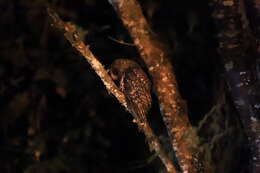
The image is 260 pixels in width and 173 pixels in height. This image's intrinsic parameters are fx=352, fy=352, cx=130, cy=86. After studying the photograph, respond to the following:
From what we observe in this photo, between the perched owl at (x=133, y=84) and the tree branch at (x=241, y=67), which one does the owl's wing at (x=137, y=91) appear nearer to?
the perched owl at (x=133, y=84)

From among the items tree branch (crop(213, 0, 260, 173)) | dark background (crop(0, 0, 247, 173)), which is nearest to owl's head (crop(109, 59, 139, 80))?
tree branch (crop(213, 0, 260, 173))

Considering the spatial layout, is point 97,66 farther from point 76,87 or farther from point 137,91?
point 76,87

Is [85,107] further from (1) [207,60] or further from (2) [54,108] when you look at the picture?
(1) [207,60]

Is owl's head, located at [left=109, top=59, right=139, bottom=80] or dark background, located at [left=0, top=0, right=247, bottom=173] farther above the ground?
owl's head, located at [left=109, top=59, right=139, bottom=80]

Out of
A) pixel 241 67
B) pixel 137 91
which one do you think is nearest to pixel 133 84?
pixel 137 91

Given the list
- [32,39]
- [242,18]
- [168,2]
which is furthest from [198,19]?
[32,39]

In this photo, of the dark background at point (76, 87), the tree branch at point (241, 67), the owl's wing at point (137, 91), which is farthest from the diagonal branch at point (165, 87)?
the dark background at point (76, 87)

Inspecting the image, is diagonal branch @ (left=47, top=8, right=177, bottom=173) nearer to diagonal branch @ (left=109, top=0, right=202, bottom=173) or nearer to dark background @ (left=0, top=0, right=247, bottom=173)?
diagonal branch @ (left=109, top=0, right=202, bottom=173)
